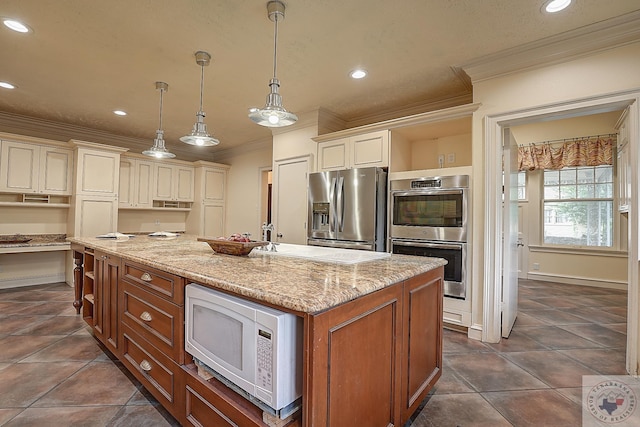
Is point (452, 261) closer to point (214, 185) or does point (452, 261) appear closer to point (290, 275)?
point (290, 275)

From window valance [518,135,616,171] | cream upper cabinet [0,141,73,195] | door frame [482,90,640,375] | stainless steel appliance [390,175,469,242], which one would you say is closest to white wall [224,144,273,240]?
cream upper cabinet [0,141,73,195]

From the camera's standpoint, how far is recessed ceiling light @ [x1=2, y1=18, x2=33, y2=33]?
7.48 ft

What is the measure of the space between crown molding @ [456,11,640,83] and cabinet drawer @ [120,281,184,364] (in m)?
3.08

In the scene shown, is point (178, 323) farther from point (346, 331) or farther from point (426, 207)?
point (426, 207)

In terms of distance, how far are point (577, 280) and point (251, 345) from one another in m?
6.13

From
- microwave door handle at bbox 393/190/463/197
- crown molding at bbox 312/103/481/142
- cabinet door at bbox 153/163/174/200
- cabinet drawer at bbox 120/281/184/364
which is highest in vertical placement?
crown molding at bbox 312/103/481/142

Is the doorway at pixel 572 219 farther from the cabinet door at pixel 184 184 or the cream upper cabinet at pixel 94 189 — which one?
the cream upper cabinet at pixel 94 189

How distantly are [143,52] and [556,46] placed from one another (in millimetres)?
3468

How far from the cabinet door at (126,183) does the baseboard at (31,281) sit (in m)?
1.47

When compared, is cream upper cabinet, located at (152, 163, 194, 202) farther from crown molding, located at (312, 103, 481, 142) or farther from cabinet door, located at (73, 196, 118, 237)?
crown molding, located at (312, 103, 481, 142)

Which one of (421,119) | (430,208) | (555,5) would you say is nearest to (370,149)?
(421,119)

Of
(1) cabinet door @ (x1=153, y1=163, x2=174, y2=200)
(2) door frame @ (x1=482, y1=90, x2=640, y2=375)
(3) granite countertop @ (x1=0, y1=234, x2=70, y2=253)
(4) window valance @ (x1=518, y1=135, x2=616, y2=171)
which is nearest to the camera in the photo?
(2) door frame @ (x1=482, y1=90, x2=640, y2=375)

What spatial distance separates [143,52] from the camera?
2.70 metres

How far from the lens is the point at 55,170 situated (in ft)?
15.0
